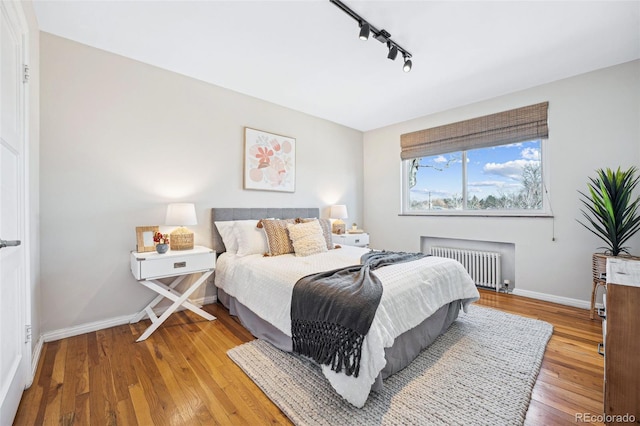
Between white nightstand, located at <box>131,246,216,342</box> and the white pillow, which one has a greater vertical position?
the white pillow

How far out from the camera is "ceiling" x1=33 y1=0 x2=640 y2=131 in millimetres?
1988

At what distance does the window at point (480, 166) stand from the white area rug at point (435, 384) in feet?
6.14

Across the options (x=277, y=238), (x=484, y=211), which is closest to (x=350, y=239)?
(x=277, y=238)

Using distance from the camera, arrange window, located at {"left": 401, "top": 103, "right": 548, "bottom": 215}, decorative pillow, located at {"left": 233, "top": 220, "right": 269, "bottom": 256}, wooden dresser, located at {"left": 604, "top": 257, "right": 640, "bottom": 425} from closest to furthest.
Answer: wooden dresser, located at {"left": 604, "top": 257, "right": 640, "bottom": 425} < decorative pillow, located at {"left": 233, "top": 220, "right": 269, "bottom": 256} < window, located at {"left": 401, "top": 103, "right": 548, "bottom": 215}

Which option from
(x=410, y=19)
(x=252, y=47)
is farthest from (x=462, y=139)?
(x=252, y=47)

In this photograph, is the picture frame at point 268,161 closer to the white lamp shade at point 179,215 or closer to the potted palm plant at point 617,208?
the white lamp shade at point 179,215

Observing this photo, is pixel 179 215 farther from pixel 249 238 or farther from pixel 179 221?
pixel 249 238

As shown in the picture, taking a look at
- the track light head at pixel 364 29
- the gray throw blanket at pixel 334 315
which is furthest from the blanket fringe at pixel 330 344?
the track light head at pixel 364 29

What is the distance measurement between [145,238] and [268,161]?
5.63 feet

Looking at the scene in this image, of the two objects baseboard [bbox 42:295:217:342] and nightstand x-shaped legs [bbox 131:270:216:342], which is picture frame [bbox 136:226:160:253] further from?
baseboard [bbox 42:295:217:342]

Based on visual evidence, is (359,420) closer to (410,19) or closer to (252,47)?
(410,19)

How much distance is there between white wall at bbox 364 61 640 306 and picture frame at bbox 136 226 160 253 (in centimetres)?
388

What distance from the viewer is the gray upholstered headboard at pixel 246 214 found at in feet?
10.3

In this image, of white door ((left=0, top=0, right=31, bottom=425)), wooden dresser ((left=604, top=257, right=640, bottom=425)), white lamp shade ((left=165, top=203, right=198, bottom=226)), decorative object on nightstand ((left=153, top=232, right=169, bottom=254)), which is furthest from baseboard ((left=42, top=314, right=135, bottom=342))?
wooden dresser ((left=604, top=257, right=640, bottom=425))
